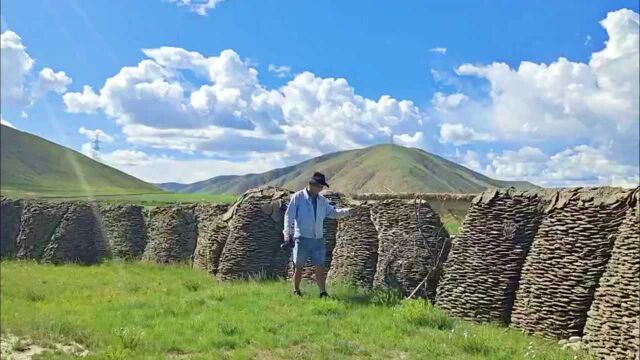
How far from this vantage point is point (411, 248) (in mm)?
10797

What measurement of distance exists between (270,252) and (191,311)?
3.97 metres

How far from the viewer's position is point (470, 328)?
8891 millimetres

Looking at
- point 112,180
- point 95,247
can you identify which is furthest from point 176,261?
point 112,180

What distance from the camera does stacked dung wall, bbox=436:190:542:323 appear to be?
30.6ft

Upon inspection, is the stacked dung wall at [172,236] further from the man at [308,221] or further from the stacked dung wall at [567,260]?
the stacked dung wall at [567,260]

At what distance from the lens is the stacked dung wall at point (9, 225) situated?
21.2 meters

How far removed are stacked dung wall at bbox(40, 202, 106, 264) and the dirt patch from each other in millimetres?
12167

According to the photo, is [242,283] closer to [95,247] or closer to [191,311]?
[191,311]

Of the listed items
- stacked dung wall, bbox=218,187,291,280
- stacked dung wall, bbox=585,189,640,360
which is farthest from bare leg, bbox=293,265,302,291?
stacked dung wall, bbox=585,189,640,360

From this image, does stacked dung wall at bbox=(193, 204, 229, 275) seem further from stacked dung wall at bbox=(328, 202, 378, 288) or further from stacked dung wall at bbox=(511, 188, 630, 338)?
stacked dung wall at bbox=(511, 188, 630, 338)

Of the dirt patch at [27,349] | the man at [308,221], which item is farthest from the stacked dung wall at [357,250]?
the dirt patch at [27,349]

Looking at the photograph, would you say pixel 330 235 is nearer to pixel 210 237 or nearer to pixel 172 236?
pixel 210 237

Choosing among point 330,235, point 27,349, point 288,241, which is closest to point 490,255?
point 288,241

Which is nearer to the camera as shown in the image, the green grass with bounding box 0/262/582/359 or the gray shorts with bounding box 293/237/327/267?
the green grass with bounding box 0/262/582/359
